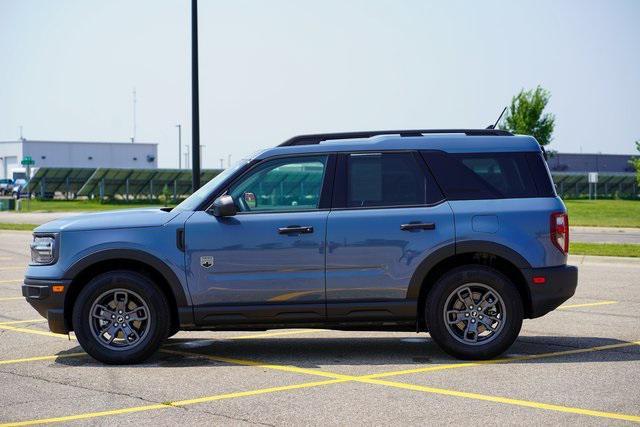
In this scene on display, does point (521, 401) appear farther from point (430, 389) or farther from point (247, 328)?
point (247, 328)

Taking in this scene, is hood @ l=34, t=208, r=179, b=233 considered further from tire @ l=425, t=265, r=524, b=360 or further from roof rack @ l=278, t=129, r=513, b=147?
tire @ l=425, t=265, r=524, b=360

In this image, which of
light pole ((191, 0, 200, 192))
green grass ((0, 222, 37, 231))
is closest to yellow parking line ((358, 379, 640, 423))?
light pole ((191, 0, 200, 192))

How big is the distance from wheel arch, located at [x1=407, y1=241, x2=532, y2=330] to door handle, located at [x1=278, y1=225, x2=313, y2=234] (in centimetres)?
97

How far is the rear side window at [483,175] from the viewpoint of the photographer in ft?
29.8

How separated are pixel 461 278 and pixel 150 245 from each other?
2646 mm

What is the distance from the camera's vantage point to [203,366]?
28.6ft

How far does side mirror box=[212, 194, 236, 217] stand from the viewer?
878 centimetres

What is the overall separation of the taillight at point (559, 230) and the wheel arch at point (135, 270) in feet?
10.4

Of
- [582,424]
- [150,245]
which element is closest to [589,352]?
[582,424]

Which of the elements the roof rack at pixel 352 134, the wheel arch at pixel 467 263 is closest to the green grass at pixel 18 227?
the roof rack at pixel 352 134

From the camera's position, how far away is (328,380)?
314 inches

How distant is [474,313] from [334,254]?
130 cm

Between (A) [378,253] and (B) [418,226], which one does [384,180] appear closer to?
(B) [418,226]

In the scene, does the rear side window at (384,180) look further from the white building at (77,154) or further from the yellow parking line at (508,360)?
the white building at (77,154)
